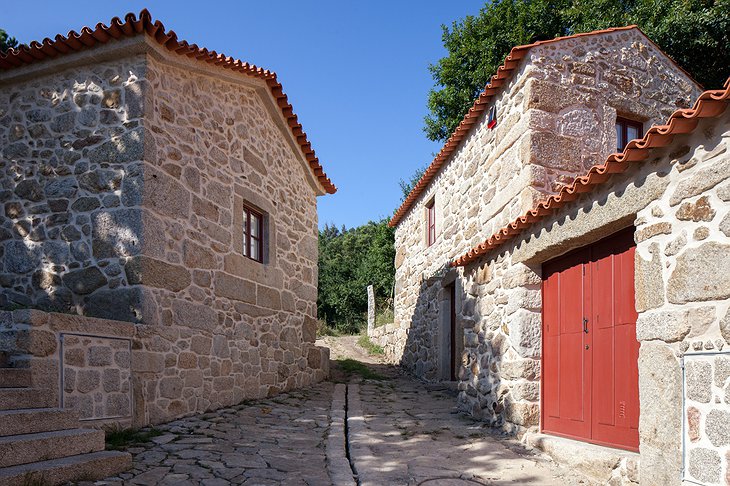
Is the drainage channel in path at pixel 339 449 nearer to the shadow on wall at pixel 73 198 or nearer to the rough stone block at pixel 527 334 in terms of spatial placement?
the rough stone block at pixel 527 334

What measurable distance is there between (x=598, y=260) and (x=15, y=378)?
468 cm

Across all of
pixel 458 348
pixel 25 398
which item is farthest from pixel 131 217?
pixel 458 348

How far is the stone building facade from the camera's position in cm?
550

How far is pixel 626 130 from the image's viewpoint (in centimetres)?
723

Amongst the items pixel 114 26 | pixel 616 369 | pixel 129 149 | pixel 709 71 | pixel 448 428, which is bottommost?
pixel 448 428

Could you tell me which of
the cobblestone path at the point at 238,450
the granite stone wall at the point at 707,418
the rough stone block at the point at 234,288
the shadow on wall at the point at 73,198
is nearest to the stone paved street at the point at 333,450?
the cobblestone path at the point at 238,450

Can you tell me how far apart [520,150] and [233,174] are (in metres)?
3.70

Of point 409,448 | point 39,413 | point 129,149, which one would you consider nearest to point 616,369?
point 409,448

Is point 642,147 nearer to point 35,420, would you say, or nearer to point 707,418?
point 707,418

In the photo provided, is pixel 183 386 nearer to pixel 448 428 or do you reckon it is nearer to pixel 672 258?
pixel 448 428

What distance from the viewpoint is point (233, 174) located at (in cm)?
744

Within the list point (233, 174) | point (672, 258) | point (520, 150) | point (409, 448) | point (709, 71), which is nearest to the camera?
point (672, 258)

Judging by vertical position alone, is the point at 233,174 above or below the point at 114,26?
below

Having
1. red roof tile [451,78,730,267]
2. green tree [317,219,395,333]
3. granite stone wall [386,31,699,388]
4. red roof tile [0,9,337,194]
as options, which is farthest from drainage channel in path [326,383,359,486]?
green tree [317,219,395,333]
